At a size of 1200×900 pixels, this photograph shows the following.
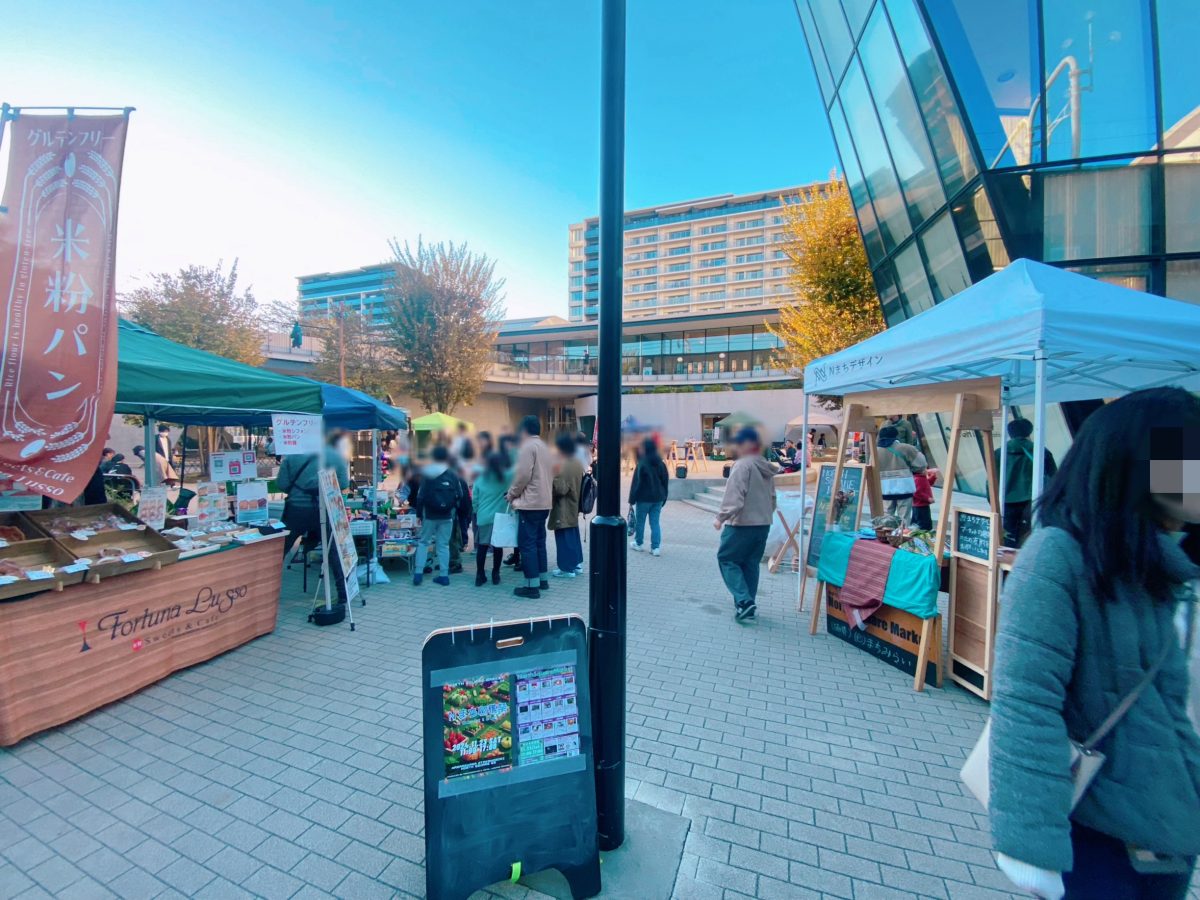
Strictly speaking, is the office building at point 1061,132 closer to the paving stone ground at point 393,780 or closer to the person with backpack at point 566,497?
the paving stone ground at point 393,780

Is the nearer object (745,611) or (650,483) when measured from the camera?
(745,611)

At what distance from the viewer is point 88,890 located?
7.05 feet

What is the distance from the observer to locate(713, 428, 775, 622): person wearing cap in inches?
201

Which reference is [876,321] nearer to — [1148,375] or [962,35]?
[962,35]

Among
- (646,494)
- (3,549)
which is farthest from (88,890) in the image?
(646,494)

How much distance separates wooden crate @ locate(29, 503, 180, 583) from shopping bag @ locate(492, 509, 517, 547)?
3.09m

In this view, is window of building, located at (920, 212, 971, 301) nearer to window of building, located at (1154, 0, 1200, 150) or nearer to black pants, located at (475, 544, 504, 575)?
window of building, located at (1154, 0, 1200, 150)

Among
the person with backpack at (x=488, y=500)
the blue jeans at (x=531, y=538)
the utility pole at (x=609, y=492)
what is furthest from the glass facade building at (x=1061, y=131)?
the utility pole at (x=609, y=492)

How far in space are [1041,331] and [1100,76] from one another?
777 cm

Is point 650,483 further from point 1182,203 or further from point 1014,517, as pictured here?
point 1182,203

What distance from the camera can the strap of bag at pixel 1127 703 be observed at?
1176 millimetres

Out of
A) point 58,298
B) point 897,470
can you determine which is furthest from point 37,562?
point 897,470

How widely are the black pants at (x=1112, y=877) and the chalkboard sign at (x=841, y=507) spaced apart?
13.4 ft

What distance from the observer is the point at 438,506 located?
6410 mm
